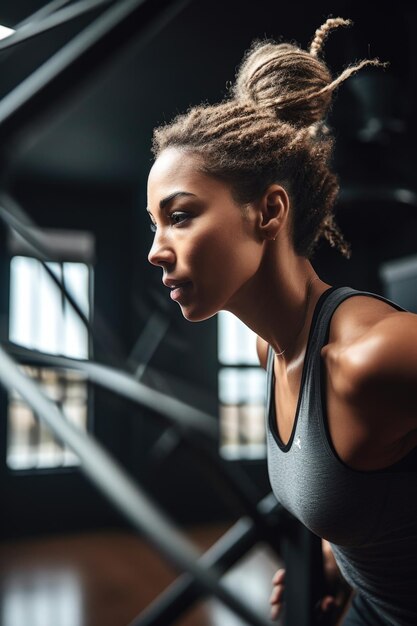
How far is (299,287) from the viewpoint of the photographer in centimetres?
46

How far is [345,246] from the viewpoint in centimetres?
51

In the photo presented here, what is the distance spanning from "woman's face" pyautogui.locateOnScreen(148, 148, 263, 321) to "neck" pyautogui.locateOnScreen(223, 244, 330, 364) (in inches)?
1.2

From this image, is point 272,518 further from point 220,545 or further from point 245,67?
point 245,67

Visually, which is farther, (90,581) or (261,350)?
(90,581)

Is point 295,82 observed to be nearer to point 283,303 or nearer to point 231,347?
point 283,303

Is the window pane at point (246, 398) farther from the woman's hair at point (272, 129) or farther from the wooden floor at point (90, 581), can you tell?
the woman's hair at point (272, 129)

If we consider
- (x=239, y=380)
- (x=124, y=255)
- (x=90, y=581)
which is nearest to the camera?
(x=90, y=581)

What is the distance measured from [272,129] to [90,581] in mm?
2833

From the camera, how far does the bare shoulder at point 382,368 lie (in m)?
0.38

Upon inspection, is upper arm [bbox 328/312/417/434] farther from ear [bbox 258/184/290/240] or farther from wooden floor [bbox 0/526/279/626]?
wooden floor [bbox 0/526/279/626]

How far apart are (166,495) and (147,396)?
3518 mm

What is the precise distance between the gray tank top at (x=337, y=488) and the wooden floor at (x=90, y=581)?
179cm

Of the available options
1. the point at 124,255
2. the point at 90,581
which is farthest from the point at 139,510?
the point at 124,255

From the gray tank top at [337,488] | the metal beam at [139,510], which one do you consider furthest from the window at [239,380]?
the metal beam at [139,510]
